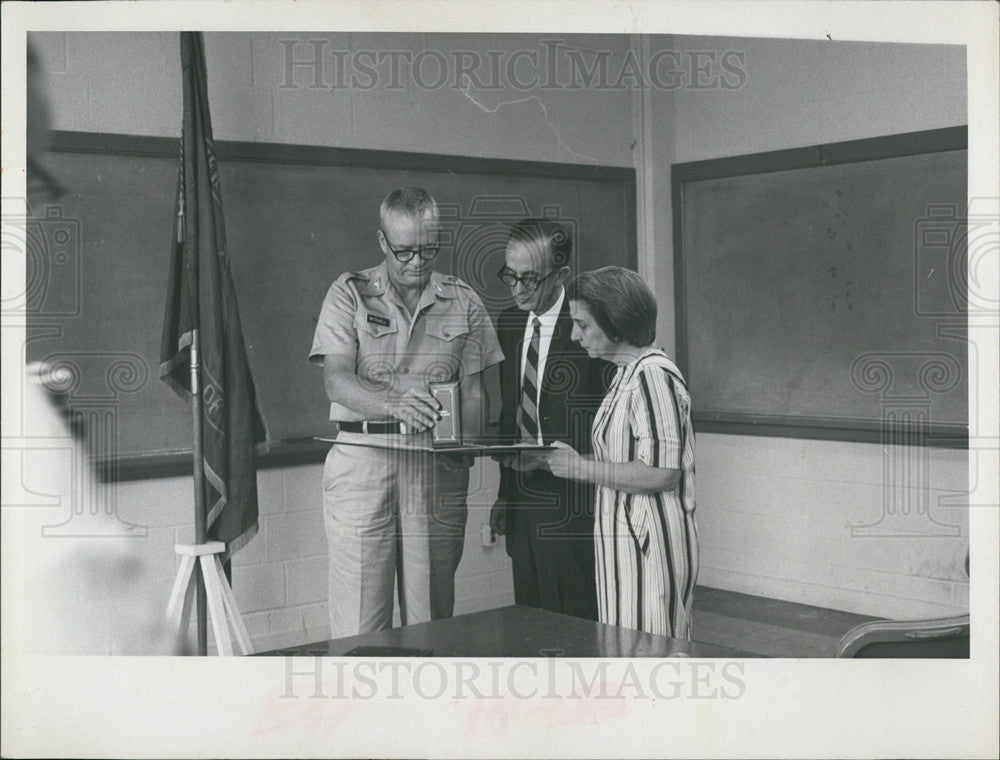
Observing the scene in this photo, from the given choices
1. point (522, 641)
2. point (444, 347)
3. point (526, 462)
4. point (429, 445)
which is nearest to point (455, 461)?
point (429, 445)

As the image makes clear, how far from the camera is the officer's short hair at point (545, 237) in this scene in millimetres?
3346

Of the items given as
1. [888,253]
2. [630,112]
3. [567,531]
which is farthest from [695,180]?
[567,531]

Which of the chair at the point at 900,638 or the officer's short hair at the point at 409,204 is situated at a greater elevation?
the officer's short hair at the point at 409,204

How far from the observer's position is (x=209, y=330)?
9.87 ft

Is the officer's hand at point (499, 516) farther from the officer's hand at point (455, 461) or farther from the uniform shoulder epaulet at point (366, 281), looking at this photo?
the uniform shoulder epaulet at point (366, 281)

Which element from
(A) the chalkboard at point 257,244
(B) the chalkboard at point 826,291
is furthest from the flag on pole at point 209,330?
(B) the chalkboard at point 826,291

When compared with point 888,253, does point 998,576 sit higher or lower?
lower

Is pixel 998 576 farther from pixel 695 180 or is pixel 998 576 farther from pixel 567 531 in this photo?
pixel 695 180

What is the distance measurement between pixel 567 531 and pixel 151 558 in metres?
1.15

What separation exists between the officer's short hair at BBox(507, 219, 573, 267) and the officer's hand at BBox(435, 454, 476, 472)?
62 centimetres

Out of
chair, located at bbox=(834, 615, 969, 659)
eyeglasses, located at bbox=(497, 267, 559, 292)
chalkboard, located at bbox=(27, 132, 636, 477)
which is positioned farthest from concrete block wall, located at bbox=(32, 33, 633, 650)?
chair, located at bbox=(834, 615, 969, 659)

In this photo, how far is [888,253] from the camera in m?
3.94

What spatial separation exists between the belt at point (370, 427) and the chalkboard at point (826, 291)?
1.61m

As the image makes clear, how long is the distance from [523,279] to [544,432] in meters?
0.44
